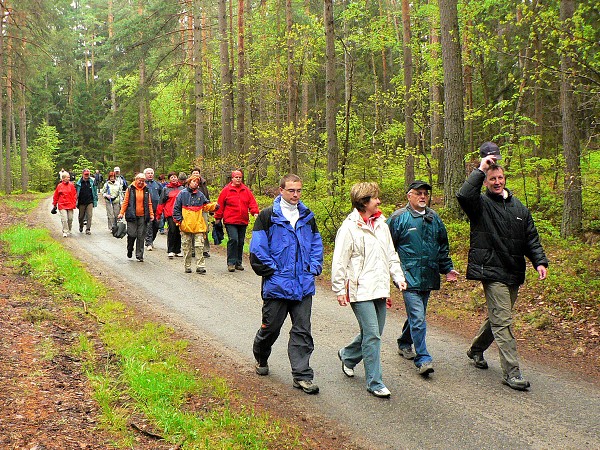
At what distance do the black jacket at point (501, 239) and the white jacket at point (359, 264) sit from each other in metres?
0.95

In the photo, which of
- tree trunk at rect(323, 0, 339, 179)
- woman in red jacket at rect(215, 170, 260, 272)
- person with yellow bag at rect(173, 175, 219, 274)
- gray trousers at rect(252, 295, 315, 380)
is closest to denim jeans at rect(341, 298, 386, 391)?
gray trousers at rect(252, 295, 315, 380)

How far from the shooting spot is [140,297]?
968cm

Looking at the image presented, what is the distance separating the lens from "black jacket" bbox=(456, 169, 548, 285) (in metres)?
5.67

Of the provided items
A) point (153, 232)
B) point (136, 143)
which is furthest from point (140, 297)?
point (136, 143)

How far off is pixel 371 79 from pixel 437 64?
19.5m

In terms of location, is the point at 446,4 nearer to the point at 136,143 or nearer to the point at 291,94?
the point at 291,94

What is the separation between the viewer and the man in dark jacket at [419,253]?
234 inches

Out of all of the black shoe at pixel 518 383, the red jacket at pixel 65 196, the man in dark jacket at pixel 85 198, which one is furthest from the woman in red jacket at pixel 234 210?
the man in dark jacket at pixel 85 198

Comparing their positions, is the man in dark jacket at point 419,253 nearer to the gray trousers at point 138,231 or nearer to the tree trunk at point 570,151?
the tree trunk at point 570,151

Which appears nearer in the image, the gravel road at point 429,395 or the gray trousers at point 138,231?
the gravel road at point 429,395

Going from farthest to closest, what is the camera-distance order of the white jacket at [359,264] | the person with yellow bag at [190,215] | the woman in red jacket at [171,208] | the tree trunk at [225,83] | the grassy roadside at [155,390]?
the tree trunk at [225,83]
the woman in red jacket at [171,208]
the person with yellow bag at [190,215]
the white jacket at [359,264]
the grassy roadside at [155,390]

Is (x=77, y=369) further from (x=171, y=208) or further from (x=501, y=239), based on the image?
(x=171, y=208)

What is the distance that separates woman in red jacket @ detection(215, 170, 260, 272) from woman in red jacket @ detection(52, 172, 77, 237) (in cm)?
753

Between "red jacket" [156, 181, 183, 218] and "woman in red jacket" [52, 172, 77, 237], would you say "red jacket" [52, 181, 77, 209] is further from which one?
"red jacket" [156, 181, 183, 218]
